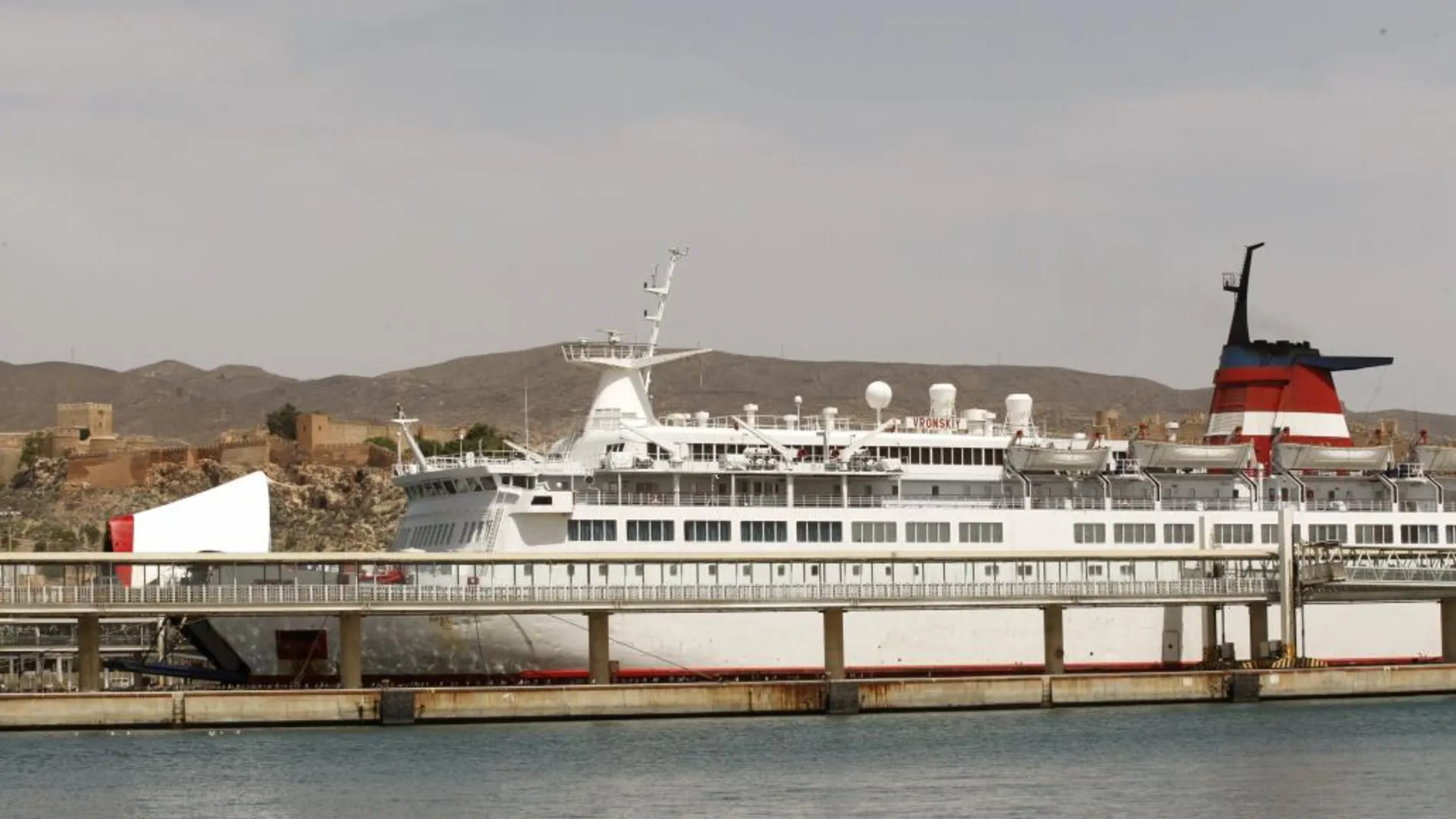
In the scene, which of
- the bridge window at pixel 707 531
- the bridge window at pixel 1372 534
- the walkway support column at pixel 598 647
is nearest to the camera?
the walkway support column at pixel 598 647

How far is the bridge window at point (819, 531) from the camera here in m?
59.4

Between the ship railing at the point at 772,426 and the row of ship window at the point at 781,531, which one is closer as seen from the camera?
the row of ship window at the point at 781,531

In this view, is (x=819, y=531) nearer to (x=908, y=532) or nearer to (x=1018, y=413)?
(x=908, y=532)

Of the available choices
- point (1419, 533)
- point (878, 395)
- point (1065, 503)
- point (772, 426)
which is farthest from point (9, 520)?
point (1419, 533)

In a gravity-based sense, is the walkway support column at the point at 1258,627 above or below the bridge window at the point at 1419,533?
below

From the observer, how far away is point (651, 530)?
58312mm

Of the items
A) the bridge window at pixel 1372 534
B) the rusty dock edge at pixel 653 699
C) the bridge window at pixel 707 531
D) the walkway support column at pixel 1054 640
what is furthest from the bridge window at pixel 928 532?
the bridge window at pixel 1372 534

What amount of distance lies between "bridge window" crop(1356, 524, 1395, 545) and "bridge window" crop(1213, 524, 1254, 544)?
3.46 m

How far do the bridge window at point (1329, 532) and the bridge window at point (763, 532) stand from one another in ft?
48.1

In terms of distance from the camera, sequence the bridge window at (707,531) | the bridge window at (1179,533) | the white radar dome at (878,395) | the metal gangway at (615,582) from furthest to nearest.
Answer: the white radar dome at (878,395), the bridge window at (1179,533), the bridge window at (707,531), the metal gangway at (615,582)

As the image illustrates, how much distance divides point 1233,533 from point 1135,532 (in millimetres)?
2755

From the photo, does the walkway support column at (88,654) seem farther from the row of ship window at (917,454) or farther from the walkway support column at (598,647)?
the row of ship window at (917,454)

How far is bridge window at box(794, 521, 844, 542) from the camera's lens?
195 ft

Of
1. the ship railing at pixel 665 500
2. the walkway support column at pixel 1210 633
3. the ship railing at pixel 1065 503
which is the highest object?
the ship railing at pixel 665 500
